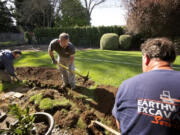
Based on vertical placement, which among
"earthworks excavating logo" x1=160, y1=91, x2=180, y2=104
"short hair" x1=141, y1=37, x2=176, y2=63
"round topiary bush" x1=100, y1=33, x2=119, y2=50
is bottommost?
"earthworks excavating logo" x1=160, y1=91, x2=180, y2=104

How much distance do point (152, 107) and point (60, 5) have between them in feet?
114

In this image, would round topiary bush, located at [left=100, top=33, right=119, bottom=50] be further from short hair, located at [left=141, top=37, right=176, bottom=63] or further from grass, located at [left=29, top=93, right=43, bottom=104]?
short hair, located at [left=141, top=37, right=176, bottom=63]

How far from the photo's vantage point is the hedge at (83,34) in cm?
1808

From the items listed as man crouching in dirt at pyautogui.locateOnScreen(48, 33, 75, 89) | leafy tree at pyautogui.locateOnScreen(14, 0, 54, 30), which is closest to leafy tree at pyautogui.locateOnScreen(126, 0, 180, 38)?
man crouching in dirt at pyautogui.locateOnScreen(48, 33, 75, 89)

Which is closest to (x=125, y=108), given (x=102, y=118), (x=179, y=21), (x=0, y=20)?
(x=102, y=118)

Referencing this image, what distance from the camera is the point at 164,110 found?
1.03 metres

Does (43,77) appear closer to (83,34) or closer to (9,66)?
(9,66)

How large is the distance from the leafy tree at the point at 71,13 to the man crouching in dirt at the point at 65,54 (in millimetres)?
29174

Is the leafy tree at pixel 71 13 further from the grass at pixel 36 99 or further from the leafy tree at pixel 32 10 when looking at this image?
the grass at pixel 36 99

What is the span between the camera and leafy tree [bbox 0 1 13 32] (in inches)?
1011

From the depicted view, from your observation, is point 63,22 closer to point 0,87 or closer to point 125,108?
point 0,87

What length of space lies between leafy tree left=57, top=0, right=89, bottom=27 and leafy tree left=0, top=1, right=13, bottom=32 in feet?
36.0

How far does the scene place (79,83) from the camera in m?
4.95

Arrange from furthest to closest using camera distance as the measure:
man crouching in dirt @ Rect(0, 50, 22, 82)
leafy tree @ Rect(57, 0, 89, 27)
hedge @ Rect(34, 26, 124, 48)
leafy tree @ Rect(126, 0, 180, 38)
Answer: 1. leafy tree @ Rect(57, 0, 89, 27)
2. hedge @ Rect(34, 26, 124, 48)
3. leafy tree @ Rect(126, 0, 180, 38)
4. man crouching in dirt @ Rect(0, 50, 22, 82)
